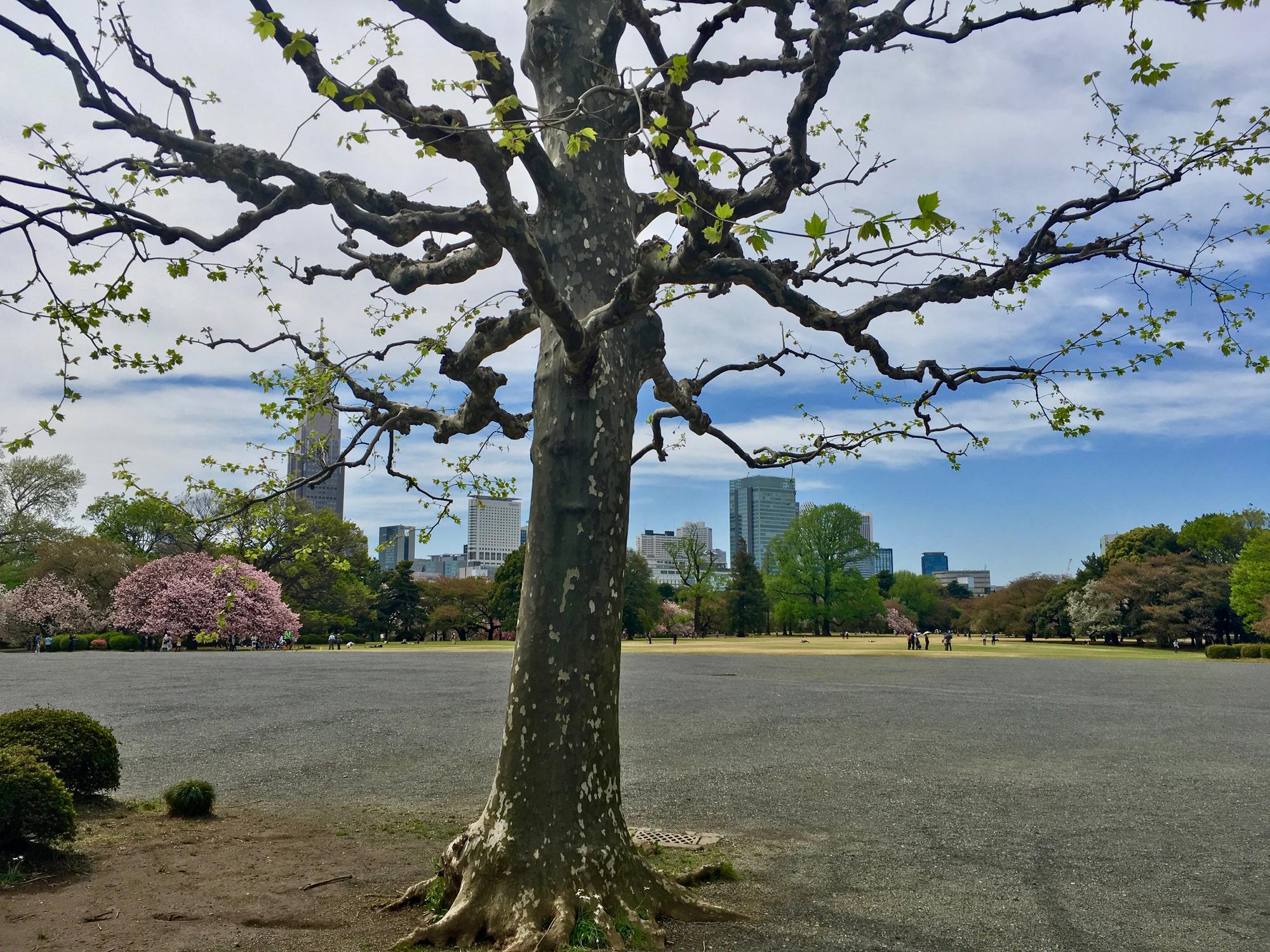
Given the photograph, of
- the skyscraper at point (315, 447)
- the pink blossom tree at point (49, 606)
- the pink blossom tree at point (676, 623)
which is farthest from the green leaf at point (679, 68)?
the pink blossom tree at point (676, 623)

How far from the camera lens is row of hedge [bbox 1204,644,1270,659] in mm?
39156

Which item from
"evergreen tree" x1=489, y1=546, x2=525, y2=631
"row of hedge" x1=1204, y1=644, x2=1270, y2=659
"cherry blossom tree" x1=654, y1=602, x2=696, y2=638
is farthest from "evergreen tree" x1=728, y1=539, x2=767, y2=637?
"row of hedge" x1=1204, y1=644, x2=1270, y2=659

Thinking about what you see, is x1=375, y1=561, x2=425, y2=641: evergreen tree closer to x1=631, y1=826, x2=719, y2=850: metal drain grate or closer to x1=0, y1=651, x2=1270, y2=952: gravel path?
x1=0, y1=651, x2=1270, y2=952: gravel path

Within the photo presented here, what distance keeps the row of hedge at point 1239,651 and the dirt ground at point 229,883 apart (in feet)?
144

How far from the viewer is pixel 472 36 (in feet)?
14.7

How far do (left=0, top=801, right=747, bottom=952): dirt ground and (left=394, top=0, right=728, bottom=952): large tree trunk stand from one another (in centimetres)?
63

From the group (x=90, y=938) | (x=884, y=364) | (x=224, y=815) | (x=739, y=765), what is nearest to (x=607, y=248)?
(x=884, y=364)

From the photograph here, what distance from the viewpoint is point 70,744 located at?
25.1 feet

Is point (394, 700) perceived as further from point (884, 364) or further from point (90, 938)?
point (884, 364)

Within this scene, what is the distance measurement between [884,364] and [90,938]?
6395 millimetres

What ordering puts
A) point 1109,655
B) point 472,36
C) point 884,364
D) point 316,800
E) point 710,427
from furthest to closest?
point 1109,655, point 316,800, point 710,427, point 884,364, point 472,36

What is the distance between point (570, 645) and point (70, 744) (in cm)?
564

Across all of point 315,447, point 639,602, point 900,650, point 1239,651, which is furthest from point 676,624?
point 315,447

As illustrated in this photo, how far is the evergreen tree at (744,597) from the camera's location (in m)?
76.2
